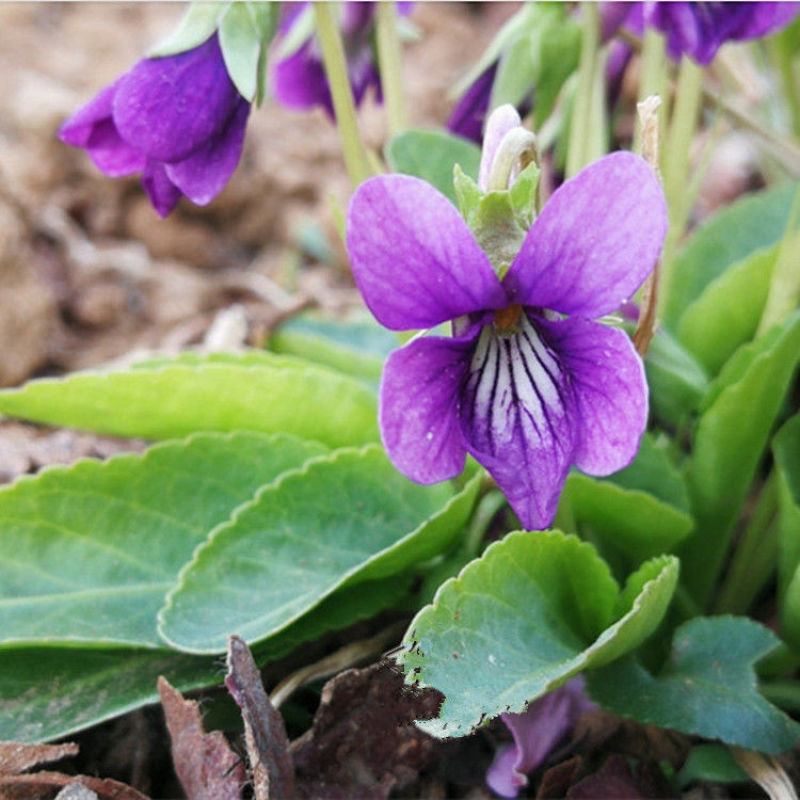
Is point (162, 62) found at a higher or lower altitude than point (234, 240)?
higher

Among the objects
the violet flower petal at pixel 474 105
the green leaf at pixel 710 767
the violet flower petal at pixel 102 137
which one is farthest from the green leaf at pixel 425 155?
the green leaf at pixel 710 767

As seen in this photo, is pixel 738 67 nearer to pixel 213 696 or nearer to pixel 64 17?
pixel 213 696

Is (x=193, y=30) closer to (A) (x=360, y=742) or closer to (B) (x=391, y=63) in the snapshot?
(B) (x=391, y=63)

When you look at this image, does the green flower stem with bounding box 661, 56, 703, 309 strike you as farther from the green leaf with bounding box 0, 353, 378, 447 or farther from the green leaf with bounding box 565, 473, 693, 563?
the green leaf with bounding box 0, 353, 378, 447

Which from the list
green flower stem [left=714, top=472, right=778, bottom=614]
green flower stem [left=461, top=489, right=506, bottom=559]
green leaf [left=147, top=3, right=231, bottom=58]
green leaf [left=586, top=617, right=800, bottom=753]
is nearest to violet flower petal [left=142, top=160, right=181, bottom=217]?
green leaf [left=147, top=3, right=231, bottom=58]

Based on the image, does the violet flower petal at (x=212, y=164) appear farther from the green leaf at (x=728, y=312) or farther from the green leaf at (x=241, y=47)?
the green leaf at (x=728, y=312)

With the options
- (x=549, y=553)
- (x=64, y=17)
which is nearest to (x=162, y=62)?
(x=549, y=553)
